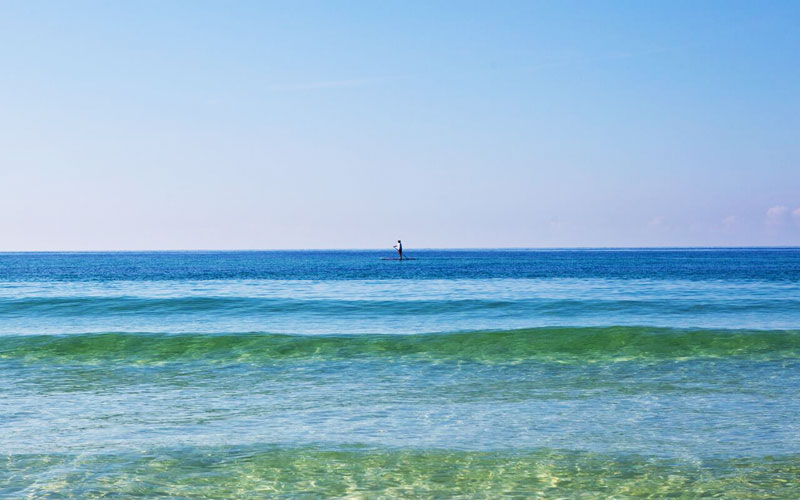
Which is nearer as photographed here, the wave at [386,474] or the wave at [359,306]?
the wave at [386,474]

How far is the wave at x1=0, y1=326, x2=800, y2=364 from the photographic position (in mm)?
18562

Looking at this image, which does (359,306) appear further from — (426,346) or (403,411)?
(403,411)

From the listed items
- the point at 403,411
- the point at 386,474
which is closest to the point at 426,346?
the point at 403,411

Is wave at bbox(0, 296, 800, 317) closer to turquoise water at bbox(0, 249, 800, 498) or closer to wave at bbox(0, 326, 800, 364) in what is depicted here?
turquoise water at bbox(0, 249, 800, 498)

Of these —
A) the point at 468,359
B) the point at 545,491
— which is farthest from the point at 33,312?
the point at 545,491

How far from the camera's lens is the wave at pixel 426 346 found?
18562 millimetres

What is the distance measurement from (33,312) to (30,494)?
27666 mm

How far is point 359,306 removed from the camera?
113 feet

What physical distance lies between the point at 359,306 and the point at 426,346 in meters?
14.4

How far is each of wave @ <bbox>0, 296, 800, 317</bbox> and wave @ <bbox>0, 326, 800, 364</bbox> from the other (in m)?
8.74

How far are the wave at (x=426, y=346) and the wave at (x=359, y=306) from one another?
874 cm

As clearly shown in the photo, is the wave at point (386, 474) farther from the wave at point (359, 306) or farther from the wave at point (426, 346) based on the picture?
the wave at point (359, 306)

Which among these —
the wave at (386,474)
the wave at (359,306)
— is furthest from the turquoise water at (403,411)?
the wave at (359,306)

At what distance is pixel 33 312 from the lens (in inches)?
1266
